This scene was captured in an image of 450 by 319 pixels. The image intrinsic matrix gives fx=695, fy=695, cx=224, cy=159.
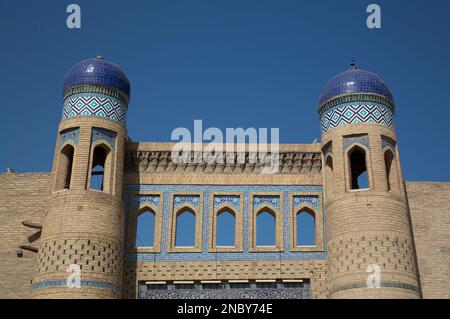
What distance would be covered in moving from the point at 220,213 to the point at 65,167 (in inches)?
143

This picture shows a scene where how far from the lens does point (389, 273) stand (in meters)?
13.8

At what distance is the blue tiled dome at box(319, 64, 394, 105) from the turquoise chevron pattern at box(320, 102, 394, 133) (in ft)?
0.97

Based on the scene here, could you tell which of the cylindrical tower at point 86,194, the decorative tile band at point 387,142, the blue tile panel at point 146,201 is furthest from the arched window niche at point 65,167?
the decorative tile band at point 387,142

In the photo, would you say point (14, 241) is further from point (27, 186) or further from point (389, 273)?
point (389, 273)

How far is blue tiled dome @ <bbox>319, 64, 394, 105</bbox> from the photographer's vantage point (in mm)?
15406

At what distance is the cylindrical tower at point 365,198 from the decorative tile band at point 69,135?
552 centimetres

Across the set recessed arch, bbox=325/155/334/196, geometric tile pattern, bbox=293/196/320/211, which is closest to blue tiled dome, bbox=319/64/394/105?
recessed arch, bbox=325/155/334/196

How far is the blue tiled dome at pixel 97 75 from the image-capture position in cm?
1549

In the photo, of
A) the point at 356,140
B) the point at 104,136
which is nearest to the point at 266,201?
the point at 356,140

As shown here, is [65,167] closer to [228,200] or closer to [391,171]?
[228,200]

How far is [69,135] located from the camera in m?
15.4

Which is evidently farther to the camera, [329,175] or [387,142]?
[329,175]

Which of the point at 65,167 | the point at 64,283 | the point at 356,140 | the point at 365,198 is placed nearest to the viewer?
the point at 64,283
